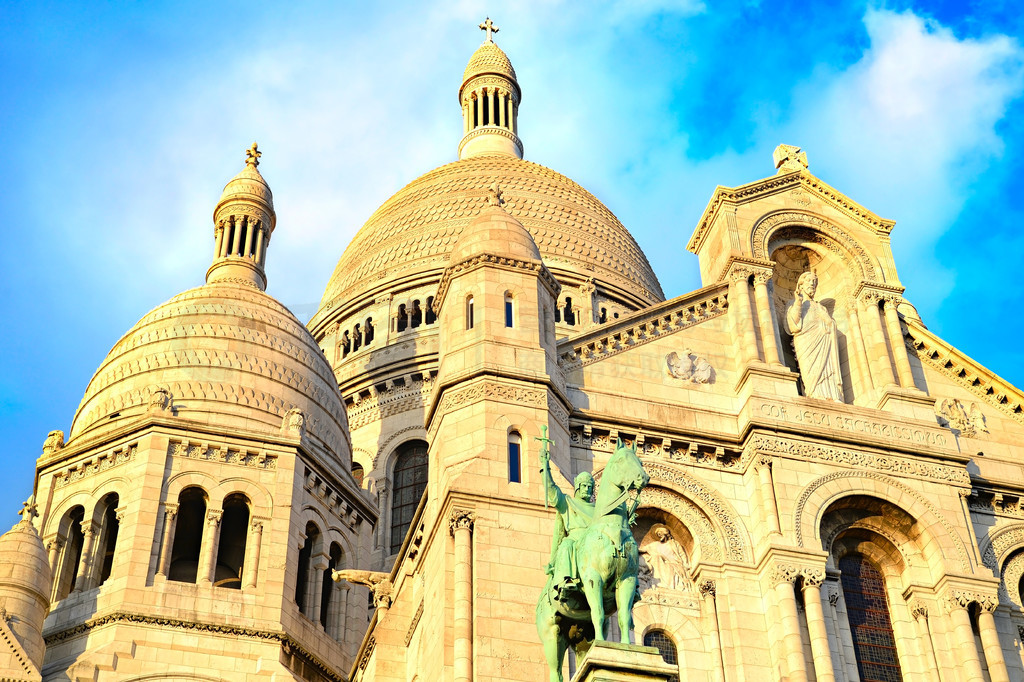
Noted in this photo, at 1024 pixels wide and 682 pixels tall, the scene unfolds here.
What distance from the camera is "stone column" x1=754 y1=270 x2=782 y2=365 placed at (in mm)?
27828

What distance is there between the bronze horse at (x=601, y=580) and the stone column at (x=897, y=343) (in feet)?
40.1

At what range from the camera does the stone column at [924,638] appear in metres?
24.7

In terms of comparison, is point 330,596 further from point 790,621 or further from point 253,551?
point 790,621

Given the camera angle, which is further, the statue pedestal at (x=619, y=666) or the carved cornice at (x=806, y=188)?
the carved cornice at (x=806, y=188)

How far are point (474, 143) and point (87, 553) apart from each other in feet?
95.1

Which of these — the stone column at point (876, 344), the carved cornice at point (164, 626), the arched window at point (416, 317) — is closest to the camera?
the stone column at point (876, 344)

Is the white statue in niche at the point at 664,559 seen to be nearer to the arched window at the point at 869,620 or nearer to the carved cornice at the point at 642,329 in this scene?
the arched window at the point at 869,620

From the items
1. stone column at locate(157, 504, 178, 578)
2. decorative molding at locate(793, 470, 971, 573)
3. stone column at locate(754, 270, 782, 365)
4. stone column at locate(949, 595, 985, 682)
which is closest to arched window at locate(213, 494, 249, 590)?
stone column at locate(157, 504, 178, 578)

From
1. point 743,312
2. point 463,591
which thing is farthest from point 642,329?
point 463,591

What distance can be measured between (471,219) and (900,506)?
80.3ft

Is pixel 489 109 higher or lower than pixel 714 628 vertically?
higher

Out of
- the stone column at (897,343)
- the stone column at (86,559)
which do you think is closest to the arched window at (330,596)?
the stone column at (86,559)

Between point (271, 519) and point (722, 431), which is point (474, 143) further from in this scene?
point (722, 431)

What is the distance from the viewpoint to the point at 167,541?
1277 inches
